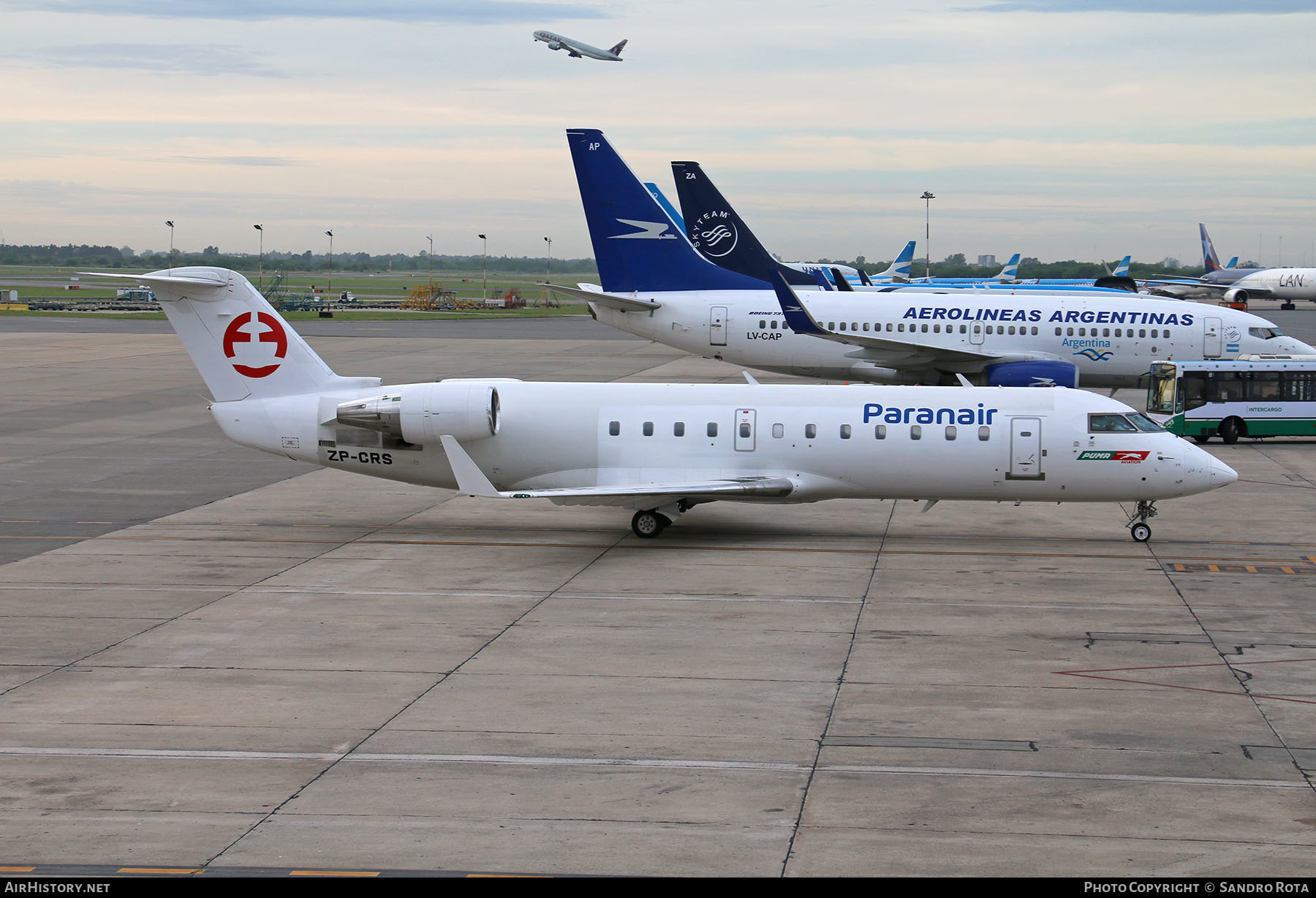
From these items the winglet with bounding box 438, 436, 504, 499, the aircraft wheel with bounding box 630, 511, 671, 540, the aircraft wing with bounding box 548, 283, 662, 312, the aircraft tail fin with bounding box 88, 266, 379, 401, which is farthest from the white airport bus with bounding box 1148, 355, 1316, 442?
the aircraft tail fin with bounding box 88, 266, 379, 401

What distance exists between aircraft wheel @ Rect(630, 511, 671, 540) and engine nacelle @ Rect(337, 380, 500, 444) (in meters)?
3.60

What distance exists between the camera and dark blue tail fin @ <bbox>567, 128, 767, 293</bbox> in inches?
1941

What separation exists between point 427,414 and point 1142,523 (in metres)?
15.0

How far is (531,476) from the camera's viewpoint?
27516 mm

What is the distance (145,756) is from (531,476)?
1357cm

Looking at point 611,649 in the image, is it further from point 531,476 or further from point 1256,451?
point 1256,451

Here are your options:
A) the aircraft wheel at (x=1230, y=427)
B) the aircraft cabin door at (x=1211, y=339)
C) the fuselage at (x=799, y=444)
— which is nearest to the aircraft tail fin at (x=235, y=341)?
the fuselage at (x=799, y=444)

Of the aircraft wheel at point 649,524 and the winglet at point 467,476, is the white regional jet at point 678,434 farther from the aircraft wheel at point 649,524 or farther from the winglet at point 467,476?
the winglet at point 467,476

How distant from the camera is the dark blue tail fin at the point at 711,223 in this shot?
56062 millimetres

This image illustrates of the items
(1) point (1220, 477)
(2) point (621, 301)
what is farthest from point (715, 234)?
(1) point (1220, 477)

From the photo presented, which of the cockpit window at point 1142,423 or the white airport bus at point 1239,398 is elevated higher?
the cockpit window at point 1142,423

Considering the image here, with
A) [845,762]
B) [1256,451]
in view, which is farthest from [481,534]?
[1256,451]

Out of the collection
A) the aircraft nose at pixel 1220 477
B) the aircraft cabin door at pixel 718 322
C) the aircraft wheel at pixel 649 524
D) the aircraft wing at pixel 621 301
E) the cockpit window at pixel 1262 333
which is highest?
the aircraft wing at pixel 621 301

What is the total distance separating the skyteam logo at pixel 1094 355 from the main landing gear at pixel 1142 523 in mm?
21919
